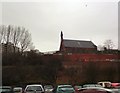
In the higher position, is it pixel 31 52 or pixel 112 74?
pixel 31 52

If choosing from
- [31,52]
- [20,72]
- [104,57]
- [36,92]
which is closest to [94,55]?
[104,57]

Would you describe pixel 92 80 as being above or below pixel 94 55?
below

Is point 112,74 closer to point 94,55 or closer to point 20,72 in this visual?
point 94,55

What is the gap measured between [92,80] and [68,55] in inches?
529

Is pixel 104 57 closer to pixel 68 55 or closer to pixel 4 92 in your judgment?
pixel 68 55

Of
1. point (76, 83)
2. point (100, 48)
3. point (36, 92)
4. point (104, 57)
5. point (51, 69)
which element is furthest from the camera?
point (100, 48)

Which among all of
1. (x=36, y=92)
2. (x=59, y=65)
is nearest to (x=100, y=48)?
(x=59, y=65)

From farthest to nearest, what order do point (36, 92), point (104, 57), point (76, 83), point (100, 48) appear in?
point (100, 48)
point (104, 57)
point (76, 83)
point (36, 92)

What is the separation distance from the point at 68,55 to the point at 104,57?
9345mm

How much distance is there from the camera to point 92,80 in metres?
61.5

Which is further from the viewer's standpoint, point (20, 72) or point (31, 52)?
point (31, 52)

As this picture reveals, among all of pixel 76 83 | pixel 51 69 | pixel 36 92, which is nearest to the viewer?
pixel 36 92

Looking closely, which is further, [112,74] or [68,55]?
[68,55]

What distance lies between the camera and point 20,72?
5838cm
